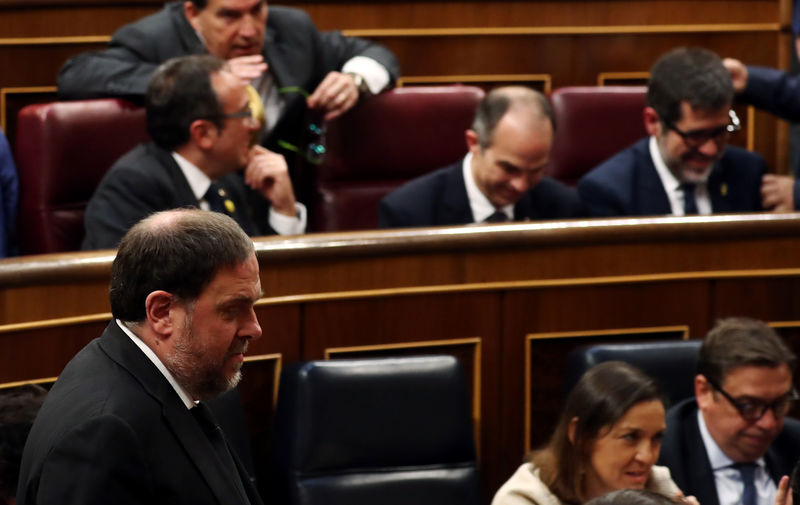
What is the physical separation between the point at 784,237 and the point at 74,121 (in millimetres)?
711

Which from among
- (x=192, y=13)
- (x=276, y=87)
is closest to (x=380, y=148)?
(x=276, y=87)

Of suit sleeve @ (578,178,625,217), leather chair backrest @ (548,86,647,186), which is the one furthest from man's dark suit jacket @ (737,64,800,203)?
suit sleeve @ (578,178,625,217)

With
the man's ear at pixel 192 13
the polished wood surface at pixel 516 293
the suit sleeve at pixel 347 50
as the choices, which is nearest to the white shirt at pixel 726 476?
the polished wood surface at pixel 516 293

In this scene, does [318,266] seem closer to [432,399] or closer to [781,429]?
[432,399]

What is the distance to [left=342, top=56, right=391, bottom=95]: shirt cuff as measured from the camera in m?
1.45

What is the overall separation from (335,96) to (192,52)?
162 mm

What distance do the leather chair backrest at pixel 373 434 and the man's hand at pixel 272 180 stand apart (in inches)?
12.3

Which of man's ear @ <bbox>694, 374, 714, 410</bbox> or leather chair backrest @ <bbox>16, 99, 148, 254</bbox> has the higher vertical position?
leather chair backrest @ <bbox>16, 99, 148, 254</bbox>

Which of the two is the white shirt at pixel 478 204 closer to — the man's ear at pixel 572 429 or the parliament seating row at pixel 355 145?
the parliament seating row at pixel 355 145

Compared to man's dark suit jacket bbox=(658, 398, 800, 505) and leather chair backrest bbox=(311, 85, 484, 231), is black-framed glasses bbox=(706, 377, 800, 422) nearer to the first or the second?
man's dark suit jacket bbox=(658, 398, 800, 505)

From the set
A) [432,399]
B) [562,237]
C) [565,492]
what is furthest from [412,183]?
[565,492]

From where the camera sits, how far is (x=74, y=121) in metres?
1.32

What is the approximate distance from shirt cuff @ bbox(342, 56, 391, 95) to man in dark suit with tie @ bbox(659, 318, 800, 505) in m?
0.50

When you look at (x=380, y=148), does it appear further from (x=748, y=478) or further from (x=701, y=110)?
(x=748, y=478)
